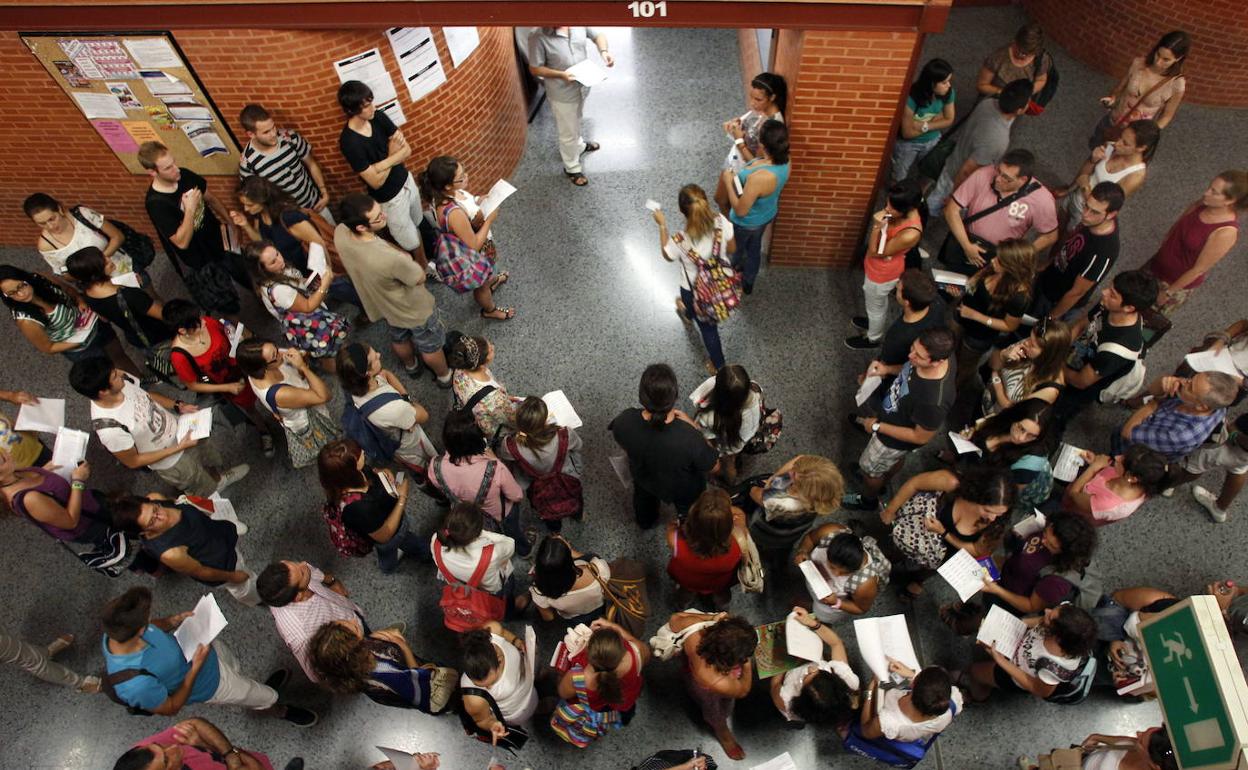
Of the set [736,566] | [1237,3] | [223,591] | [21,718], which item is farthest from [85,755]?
[1237,3]

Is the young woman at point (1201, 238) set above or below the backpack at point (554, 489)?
above

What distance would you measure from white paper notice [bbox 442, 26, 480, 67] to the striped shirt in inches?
53.0

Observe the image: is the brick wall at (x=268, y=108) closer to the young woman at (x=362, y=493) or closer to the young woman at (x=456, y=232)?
the young woman at (x=456, y=232)

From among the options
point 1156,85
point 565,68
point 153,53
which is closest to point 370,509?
point 153,53

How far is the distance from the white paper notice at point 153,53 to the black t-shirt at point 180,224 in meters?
0.73

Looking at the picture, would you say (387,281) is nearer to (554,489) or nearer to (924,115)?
(554,489)

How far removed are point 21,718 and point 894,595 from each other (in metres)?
5.61

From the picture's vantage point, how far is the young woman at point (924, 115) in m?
5.75

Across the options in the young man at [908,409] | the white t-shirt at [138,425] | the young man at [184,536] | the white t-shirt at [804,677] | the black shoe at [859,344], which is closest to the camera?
the white t-shirt at [804,677]

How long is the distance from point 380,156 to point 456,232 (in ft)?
2.77

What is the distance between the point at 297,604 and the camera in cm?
394

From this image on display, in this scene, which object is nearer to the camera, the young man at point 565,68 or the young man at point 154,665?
the young man at point 154,665

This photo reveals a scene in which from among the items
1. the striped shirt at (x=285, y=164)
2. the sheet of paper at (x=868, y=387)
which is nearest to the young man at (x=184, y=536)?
the striped shirt at (x=285, y=164)

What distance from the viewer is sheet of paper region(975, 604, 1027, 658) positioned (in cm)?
401
